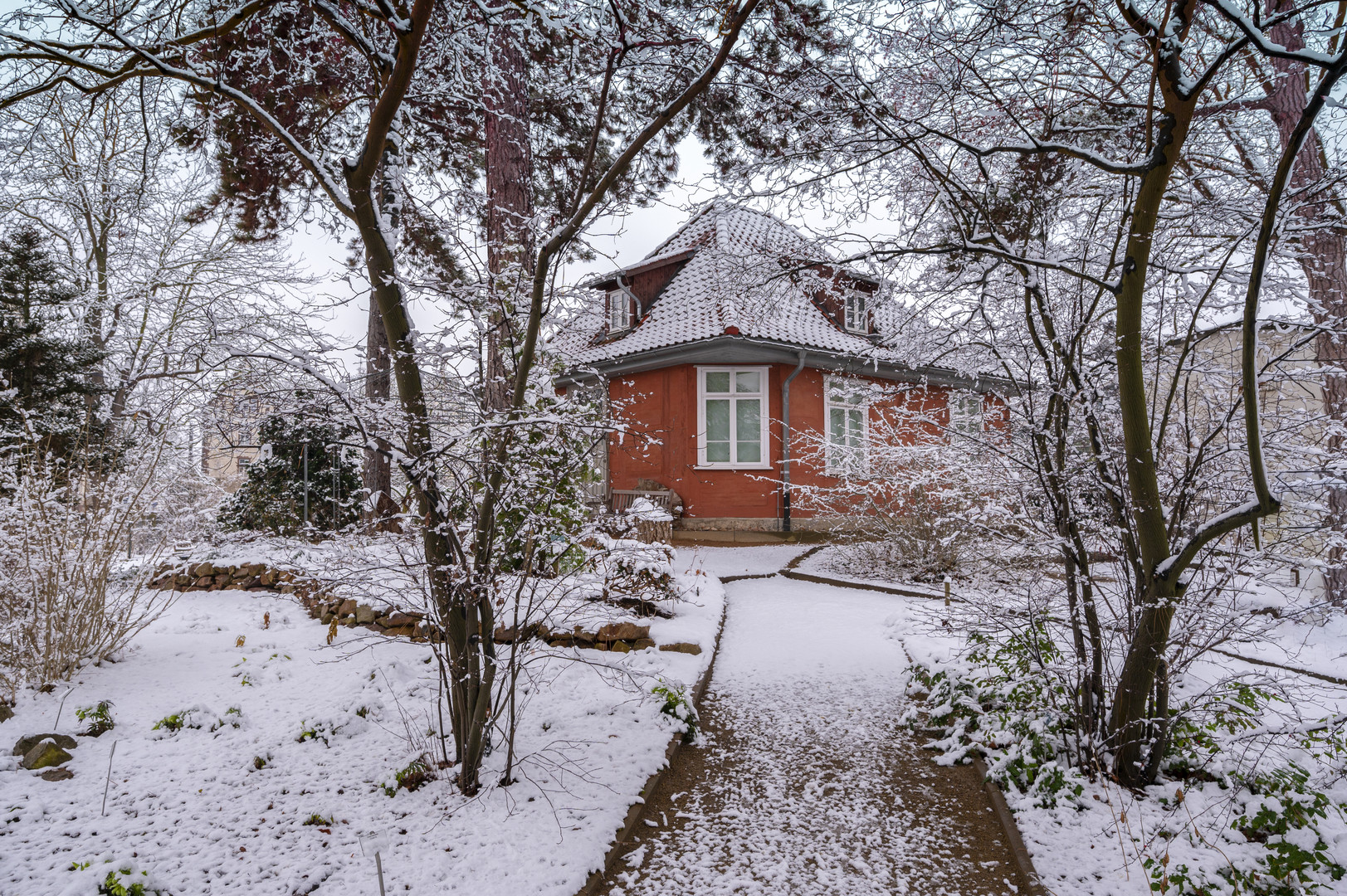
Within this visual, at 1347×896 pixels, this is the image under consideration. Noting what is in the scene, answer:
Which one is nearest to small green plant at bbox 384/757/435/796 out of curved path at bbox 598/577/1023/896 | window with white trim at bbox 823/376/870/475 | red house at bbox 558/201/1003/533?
curved path at bbox 598/577/1023/896

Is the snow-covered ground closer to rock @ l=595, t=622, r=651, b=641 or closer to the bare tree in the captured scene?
rock @ l=595, t=622, r=651, b=641

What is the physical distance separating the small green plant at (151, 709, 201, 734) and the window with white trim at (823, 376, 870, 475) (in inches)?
158

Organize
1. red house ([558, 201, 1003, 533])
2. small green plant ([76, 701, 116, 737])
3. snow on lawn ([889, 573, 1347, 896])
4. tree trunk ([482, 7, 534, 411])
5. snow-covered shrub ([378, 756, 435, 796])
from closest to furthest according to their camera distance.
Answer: snow on lawn ([889, 573, 1347, 896]), snow-covered shrub ([378, 756, 435, 796]), tree trunk ([482, 7, 534, 411]), small green plant ([76, 701, 116, 737]), red house ([558, 201, 1003, 533])

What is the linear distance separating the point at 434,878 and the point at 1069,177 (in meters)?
4.00

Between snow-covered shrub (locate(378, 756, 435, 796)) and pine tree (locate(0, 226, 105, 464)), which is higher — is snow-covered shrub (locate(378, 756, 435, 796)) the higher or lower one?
the lower one

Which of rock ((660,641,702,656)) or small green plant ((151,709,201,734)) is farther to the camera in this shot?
rock ((660,641,702,656))

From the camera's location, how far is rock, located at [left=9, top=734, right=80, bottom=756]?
3.00 m

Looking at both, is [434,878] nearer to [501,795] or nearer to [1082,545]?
[501,795]

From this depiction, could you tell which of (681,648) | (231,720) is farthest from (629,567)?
(231,720)

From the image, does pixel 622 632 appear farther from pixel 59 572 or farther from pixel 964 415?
pixel 59 572

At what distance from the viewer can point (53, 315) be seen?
30.1ft

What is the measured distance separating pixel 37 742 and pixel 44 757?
141 mm

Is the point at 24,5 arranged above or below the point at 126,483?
above

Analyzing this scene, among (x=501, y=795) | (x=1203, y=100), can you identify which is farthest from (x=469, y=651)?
(x=1203, y=100)
